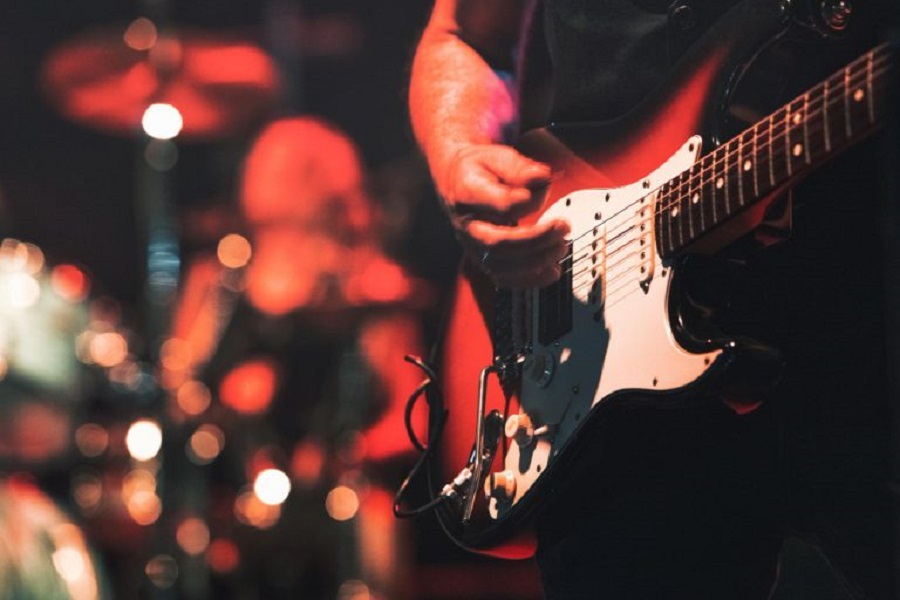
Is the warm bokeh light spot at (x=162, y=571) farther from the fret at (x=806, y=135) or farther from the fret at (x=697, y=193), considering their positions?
the fret at (x=806, y=135)

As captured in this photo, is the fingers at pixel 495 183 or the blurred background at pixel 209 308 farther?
the blurred background at pixel 209 308

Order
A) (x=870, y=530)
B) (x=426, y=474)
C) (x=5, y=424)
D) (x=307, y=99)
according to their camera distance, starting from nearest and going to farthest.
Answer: (x=870, y=530), (x=426, y=474), (x=5, y=424), (x=307, y=99)

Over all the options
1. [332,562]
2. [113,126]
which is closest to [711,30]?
[332,562]

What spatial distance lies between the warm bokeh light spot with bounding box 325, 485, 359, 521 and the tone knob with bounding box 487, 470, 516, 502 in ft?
4.80

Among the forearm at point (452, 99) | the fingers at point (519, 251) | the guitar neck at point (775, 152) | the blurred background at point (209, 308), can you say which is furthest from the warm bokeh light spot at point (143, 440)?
the guitar neck at point (775, 152)

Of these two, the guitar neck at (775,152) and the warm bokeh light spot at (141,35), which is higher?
the guitar neck at (775,152)

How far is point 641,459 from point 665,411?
0.18 feet

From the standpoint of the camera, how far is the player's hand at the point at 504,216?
3.19ft

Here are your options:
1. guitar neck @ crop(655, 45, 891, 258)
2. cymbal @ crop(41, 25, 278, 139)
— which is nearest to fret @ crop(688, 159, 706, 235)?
guitar neck @ crop(655, 45, 891, 258)

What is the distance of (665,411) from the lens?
2.65ft

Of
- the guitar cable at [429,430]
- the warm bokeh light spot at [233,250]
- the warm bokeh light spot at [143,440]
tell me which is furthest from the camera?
the warm bokeh light spot at [233,250]

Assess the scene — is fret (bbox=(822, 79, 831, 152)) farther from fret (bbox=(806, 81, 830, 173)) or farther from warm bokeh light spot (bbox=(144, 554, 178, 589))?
warm bokeh light spot (bbox=(144, 554, 178, 589))

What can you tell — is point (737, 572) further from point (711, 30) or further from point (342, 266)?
point (342, 266)

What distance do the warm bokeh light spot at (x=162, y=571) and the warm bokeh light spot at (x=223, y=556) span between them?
0.16 metres
